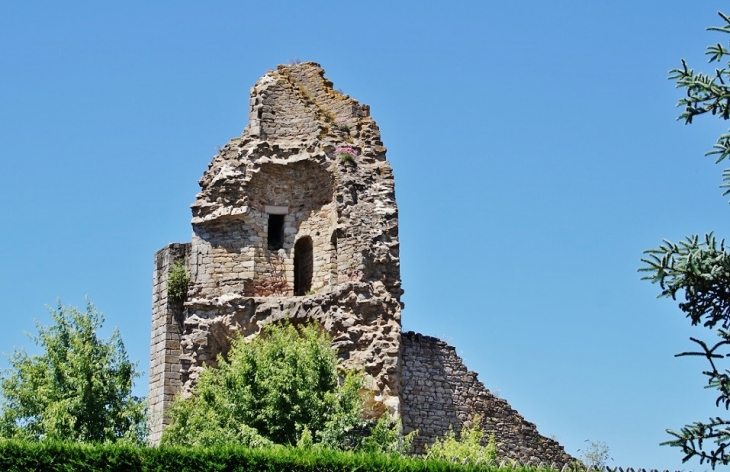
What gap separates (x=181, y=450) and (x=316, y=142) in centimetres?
1069

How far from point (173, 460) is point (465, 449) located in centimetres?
665

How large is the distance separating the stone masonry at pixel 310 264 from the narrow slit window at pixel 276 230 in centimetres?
3

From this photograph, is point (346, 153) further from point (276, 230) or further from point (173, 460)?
point (173, 460)

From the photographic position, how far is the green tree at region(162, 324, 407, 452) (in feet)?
80.0

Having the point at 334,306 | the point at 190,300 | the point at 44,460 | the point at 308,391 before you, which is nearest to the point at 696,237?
the point at 44,460

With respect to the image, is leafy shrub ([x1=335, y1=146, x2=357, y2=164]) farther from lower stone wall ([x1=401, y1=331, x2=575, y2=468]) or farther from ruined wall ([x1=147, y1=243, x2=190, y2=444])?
lower stone wall ([x1=401, y1=331, x2=575, y2=468])

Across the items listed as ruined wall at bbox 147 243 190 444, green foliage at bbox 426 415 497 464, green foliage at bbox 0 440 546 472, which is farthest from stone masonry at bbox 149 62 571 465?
green foliage at bbox 0 440 546 472

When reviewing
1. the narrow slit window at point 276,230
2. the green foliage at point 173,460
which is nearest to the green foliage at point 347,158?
the narrow slit window at point 276,230

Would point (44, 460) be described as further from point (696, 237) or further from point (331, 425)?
point (696, 237)

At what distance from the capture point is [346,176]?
2886 centimetres

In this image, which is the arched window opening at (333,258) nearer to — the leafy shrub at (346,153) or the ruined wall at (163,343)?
the leafy shrub at (346,153)

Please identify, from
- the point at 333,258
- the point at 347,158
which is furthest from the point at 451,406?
the point at 347,158

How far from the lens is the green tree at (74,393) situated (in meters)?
26.3

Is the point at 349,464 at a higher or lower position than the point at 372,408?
lower
